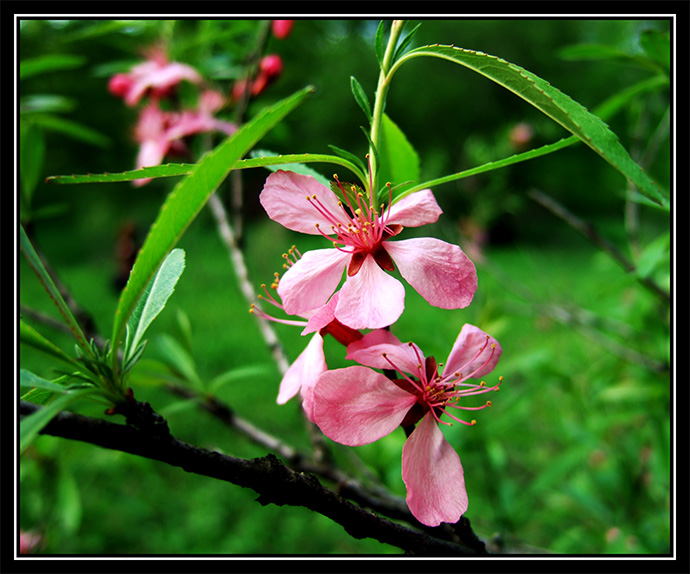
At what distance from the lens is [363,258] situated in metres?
0.44

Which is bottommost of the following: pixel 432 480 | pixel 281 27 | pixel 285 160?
pixel 432 480

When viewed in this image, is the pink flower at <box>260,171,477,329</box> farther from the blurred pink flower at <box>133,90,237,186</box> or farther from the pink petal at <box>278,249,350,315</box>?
the blurred pink flower at <box>133,90,237,186</box>

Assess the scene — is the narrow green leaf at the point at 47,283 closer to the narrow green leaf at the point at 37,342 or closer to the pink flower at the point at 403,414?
the narrow green leaf at the point at 37,342

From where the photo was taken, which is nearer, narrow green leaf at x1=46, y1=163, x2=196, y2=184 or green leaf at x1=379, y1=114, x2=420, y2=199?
narrow green leaf at x1=46, y1=163, x2=196, y2=184

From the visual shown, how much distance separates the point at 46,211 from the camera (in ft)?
3.15

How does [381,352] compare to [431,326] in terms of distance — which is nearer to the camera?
[381,352]

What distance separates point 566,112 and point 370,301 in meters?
0.18

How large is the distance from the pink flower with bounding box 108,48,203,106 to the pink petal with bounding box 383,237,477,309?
795 mm

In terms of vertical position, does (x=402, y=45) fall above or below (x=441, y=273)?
above

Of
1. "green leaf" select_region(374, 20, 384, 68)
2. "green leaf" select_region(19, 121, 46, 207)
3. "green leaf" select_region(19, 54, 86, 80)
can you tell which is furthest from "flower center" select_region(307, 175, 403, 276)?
"green leaf" select_region(19, 54, 86, 80)

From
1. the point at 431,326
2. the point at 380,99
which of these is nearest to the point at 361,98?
the point at 380,99

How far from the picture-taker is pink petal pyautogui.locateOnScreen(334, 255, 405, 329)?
37 centimetres

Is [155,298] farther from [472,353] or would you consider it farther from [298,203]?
[472,353]

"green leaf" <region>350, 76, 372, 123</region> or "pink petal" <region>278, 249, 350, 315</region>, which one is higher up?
"green leaf" <region>350, 76, 372, 123</region>
